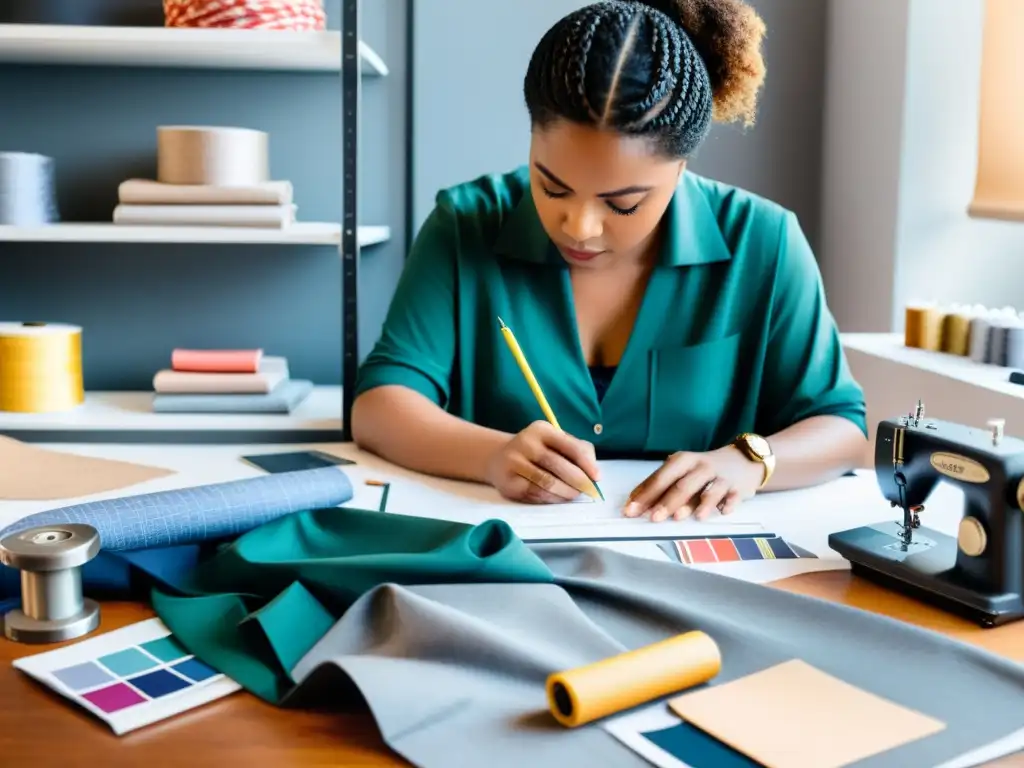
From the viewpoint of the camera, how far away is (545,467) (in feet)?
4.05

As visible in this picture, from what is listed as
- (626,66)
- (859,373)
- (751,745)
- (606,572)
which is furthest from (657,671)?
(859,373)

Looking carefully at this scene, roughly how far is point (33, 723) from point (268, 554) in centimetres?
26

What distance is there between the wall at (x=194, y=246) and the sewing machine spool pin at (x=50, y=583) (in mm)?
1524

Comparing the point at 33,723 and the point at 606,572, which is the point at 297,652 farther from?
the point at 606,572

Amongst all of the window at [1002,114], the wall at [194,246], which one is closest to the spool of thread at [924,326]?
the window at [1002,114]

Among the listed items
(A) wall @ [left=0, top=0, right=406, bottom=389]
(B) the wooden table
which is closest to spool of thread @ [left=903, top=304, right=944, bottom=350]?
(A) wall @ [left=0, top=0, right=406, bottom=389]

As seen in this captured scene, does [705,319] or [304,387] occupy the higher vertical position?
[705,319]

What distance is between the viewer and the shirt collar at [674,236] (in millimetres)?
1525

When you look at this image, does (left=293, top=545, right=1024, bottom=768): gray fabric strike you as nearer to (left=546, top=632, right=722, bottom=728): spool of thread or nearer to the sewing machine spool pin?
(left=546, top=632, right=722, bottom=728): spool of thread

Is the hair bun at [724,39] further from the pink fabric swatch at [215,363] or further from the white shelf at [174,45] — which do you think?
the pink fabric swatch at [215,363]

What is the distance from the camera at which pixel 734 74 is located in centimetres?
139

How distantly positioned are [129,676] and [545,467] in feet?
1.83

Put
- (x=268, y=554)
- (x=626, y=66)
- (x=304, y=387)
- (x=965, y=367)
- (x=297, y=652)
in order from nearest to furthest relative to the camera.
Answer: (x=297, y=652)
(x=268, y=554)
(x=626, y=66)
(x=965, y=367)
(x=304, y=387)

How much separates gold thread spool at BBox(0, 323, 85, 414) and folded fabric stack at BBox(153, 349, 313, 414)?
0.17 metres
